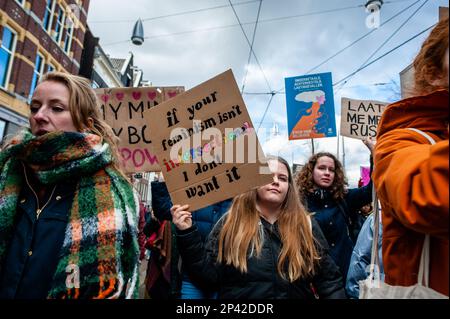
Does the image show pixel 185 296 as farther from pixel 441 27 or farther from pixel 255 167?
pixel 441 27

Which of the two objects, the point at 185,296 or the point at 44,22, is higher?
the point at 44,22

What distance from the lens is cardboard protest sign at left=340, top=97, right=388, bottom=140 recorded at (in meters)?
3.77

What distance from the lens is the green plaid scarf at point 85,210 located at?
3.88 feet

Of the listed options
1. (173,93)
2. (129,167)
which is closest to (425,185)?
(129,167)

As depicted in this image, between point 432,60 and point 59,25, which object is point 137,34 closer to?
point 59,25

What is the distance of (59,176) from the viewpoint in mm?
1319

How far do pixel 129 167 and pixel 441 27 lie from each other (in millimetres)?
2319

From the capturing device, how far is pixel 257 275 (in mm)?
1720

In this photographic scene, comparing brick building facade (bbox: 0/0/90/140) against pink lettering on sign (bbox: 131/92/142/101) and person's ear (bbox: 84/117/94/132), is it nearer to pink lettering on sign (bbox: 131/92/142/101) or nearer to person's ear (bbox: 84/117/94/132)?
pink lettering on sign (bbox: 131/92/142/101)

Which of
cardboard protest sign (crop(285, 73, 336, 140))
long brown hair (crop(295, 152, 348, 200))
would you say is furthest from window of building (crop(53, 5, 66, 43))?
long brown hair (crop(295, 152, 348, 200))

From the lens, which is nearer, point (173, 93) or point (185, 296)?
point (185, 296)

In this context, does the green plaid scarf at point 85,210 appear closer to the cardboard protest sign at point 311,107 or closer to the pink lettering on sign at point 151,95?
the pink lettering on sign at point 151,95
